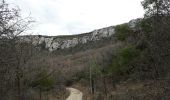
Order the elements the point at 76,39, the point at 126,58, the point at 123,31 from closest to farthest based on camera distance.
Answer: the point at 126,58, the point at 123,31, the point at 76,39

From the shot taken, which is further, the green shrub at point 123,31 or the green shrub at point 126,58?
the green shrub at point 123,31

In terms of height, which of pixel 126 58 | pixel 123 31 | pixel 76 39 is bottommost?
pixel 126 58

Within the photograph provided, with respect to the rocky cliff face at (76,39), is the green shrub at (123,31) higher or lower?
lower

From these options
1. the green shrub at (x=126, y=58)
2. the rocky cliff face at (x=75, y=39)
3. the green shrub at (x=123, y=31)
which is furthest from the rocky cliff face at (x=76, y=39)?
the green shrub at (x=126, y=58)

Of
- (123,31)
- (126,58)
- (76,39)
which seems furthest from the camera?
(76,39)

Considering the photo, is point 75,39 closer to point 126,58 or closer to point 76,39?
point 76,39

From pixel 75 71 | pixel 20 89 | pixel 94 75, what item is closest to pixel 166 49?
pixel 20 89

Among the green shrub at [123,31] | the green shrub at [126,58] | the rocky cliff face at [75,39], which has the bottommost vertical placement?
the green shrub at [126,58]

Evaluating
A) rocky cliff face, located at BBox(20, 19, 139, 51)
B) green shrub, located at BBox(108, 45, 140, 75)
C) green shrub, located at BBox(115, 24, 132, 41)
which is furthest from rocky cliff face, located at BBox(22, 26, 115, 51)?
green shrub, located at BBox(108, 45, 140, 75)

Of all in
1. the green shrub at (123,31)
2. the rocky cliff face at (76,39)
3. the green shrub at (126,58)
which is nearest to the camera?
the green shrub at (126,58)

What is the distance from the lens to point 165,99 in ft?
54.2

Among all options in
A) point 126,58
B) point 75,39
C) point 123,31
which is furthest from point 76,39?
point 126,58

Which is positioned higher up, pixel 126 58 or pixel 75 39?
pixel 75 39

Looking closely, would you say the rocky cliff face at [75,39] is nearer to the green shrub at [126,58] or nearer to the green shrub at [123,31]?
the green shrub at [123,31]
